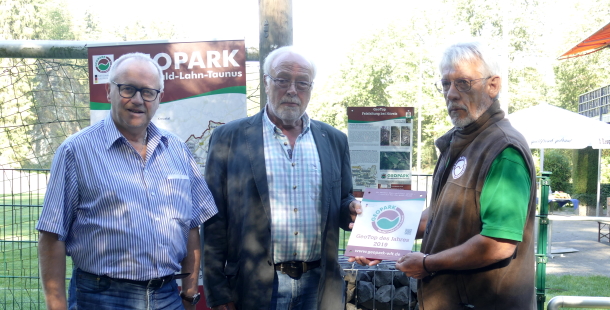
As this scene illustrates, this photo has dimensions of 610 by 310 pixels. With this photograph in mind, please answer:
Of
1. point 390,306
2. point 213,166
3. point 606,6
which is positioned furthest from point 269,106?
point 606,6

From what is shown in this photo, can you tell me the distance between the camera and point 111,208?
259cm

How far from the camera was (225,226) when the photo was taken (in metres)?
3.13

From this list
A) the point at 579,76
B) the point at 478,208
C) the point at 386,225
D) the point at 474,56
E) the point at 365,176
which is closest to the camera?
the point at 478,208

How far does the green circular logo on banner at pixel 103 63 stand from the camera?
401 centimetres

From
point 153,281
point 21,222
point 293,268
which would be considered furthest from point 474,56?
point 21,222

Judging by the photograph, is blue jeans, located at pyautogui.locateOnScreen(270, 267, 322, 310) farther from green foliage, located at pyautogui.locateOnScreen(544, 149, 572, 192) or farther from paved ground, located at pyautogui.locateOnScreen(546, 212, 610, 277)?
green foliage, located at pyautogui.locateOnScreen(544, 149, 572, 192)

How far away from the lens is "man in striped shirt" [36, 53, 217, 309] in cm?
255

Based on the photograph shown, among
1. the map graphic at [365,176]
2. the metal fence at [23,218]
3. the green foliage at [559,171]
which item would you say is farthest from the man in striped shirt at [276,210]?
the green foliage at [559,171]

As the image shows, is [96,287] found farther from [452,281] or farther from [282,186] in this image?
[452,281]

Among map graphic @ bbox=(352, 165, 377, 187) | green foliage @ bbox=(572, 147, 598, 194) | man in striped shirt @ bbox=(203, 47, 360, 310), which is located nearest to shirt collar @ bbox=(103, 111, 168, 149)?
man in striped shirt @ bbox=(203, 47, 360, 310)

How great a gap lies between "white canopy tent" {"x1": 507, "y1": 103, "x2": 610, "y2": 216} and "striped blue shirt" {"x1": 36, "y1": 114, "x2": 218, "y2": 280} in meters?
10.6

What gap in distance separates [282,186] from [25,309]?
17.0 ft

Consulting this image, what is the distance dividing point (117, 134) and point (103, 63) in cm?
154

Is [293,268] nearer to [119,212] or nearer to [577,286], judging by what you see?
[119,212]
